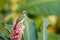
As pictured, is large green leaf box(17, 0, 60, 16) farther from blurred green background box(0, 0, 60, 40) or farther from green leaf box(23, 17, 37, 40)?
green leaf box(23, 17, 37, 40)

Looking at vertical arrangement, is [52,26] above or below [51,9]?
below

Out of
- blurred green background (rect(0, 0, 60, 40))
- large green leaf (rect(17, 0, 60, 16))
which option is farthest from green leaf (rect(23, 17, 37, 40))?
large green leaf (rect(17, 0, 60, 16))

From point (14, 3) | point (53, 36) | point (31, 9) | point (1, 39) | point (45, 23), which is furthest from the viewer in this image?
point (14, 3)

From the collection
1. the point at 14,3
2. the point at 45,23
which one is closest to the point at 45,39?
the point at 45,23

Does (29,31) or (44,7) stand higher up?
(44,7)

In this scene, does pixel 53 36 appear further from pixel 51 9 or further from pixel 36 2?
pixel 36 2

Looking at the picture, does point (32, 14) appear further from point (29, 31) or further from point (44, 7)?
point (29, 31)

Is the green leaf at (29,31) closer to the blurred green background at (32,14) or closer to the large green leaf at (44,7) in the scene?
the blurred green background at (32,14)

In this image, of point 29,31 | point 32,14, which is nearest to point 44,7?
point 32,14
